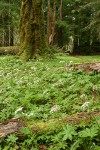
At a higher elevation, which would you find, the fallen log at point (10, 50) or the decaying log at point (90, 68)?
the decaying log at point (90, 68)

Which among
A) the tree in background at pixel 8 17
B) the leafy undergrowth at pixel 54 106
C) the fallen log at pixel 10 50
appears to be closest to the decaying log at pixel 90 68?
the leafy undergrowth at pixel 54 106

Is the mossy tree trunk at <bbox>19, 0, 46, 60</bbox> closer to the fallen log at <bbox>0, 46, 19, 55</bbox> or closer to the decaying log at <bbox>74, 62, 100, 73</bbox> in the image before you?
the fallen log at <bbox>0, 46, 19, 55</bbox>

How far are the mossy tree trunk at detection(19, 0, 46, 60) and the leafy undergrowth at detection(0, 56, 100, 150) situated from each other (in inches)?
229

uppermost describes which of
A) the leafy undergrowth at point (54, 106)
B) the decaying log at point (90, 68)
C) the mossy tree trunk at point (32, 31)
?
the mossy tree trunk at point (32, 31)

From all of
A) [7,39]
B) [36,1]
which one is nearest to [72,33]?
[7,39]

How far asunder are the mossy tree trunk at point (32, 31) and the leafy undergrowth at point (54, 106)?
5.81 metres

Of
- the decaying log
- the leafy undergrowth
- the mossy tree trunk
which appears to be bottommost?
the leafy undergrowth

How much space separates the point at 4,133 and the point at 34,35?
11308 mm

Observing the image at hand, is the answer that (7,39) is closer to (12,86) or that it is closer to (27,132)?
(12,86)

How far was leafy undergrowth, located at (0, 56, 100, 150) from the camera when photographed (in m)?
3.69

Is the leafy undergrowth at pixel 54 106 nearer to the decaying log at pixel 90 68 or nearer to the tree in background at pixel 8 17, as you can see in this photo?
the decaying log at pixel 90 68

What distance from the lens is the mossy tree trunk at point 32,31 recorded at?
14.9 metres

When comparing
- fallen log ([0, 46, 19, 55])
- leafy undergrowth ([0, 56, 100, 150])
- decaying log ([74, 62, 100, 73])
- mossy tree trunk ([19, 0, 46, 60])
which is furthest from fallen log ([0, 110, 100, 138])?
fallen log ([0, 46, 19, 55])

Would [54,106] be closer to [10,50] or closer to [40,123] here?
[40,123]
